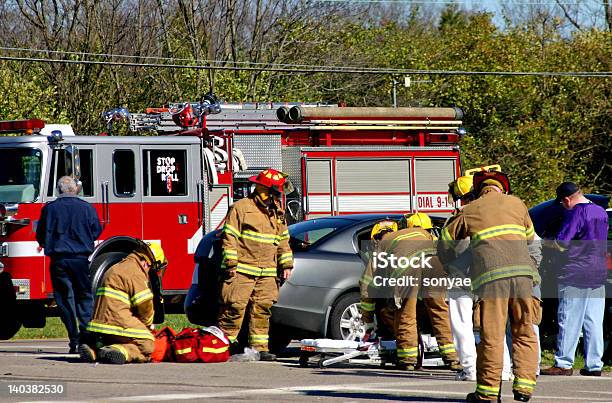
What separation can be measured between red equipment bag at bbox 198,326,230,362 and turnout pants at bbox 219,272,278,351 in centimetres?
14

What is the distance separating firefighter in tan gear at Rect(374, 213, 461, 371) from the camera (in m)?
10.6

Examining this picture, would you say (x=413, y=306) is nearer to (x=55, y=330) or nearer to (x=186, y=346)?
(x=186, y=346)

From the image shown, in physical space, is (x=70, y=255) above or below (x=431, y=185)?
below

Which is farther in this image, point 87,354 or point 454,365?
point 87,354

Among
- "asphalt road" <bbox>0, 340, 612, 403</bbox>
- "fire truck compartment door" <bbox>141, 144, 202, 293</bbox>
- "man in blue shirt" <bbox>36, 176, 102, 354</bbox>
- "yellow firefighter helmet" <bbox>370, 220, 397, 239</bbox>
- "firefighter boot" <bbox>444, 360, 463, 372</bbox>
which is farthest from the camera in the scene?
"fire truck compartment door" <bbox>141, 144, 202, 293</bbox>

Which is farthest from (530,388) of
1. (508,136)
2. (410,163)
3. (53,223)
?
(508,136)

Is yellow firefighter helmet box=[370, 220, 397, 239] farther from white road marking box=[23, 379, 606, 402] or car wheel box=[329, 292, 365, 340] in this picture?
white road marking box=[23, 379, 606, 402]

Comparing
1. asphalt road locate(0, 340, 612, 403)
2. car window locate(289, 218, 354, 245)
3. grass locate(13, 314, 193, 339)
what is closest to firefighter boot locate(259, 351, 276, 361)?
asphalt road locate(0, 340, 612, 403)

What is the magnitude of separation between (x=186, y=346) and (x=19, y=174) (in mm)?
4707

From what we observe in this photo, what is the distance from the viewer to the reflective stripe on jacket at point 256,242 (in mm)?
11305

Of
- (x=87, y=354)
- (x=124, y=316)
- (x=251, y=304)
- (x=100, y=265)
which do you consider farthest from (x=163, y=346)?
(x=100, y=265)

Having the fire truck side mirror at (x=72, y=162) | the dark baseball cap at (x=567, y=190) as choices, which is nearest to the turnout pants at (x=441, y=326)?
the dark baseball cap at (x=567, y=190)

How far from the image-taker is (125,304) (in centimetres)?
1077

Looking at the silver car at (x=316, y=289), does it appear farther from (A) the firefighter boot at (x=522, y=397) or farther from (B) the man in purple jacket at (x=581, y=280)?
(A) the firefighter boot at (x=522, y=397)
